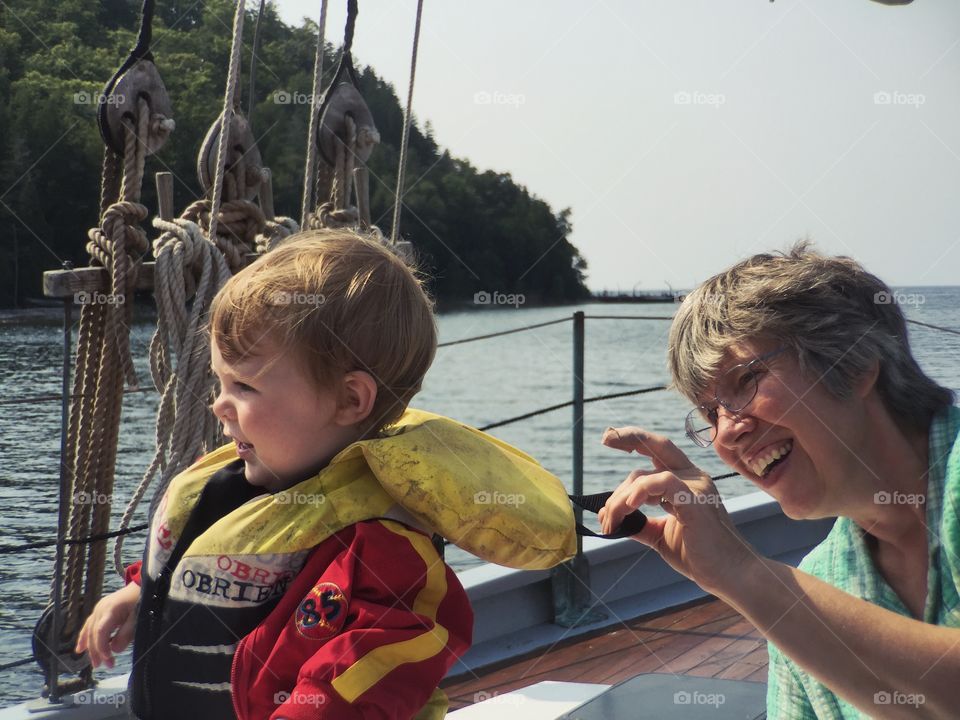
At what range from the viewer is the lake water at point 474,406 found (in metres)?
5.91

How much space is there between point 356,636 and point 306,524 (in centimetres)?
15

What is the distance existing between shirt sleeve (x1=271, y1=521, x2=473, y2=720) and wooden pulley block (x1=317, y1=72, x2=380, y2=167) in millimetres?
1572

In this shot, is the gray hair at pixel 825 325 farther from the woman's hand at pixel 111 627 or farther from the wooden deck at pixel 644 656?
the wooden deck at pixel 644 656

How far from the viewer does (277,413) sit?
121 cm

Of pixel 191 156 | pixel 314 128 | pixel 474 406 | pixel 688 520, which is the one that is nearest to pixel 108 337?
pixel 314 128

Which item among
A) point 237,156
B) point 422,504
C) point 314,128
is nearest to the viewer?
point 422,504

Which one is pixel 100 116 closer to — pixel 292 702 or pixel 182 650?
pixel 182 650

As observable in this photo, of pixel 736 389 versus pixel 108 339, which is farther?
pixel 108 339

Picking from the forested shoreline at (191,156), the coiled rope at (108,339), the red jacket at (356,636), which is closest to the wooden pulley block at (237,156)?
the coiled rope at (108,339)

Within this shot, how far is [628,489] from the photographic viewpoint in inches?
44.4

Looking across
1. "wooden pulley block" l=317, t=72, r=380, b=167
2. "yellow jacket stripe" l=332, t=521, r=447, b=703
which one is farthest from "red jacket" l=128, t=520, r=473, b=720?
"wooden pulley block" l=317, t=72, r=380, b=167

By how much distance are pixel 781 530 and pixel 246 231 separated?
2.22 m

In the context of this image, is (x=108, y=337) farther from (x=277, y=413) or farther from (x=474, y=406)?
(x=474, y=406)

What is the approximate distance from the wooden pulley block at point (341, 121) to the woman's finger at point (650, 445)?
155cm
